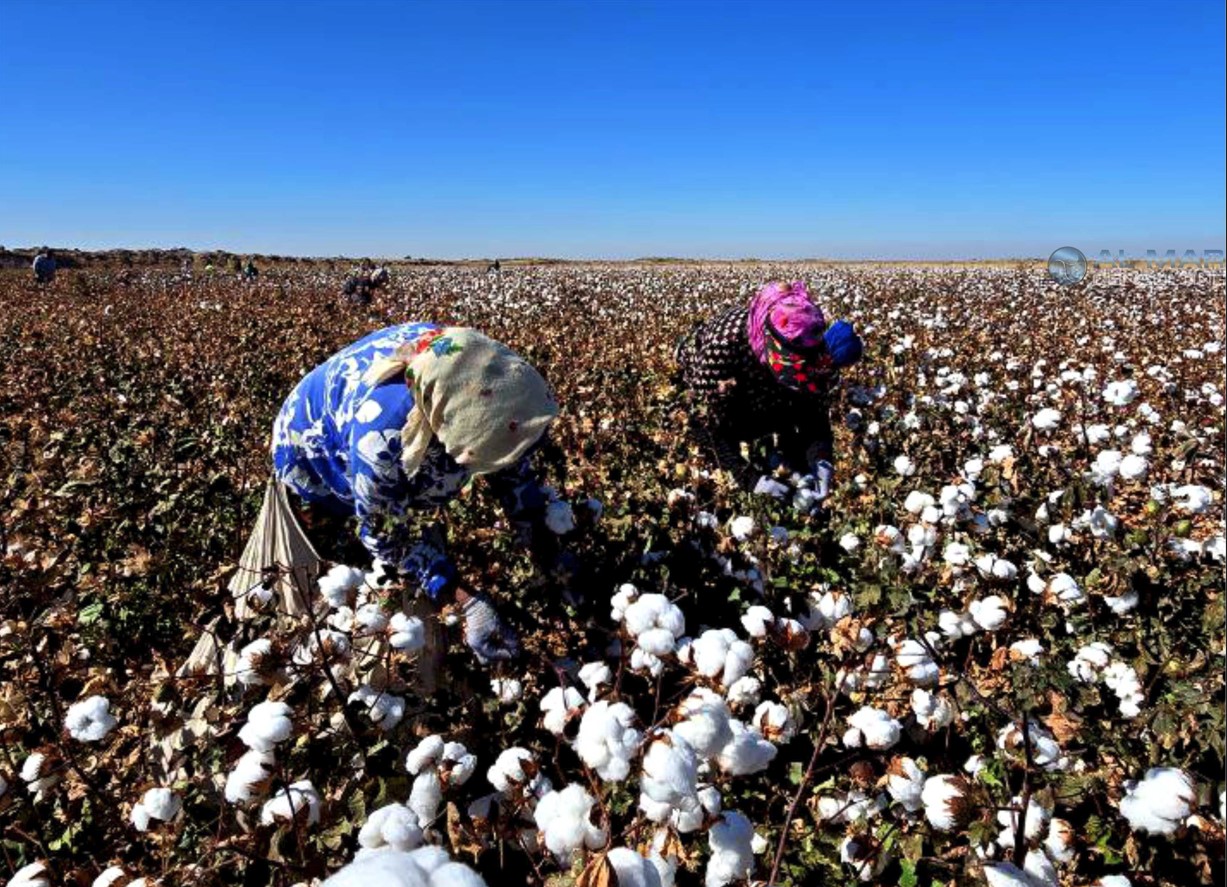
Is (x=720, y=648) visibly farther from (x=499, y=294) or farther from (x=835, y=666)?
(x=499, y=294)

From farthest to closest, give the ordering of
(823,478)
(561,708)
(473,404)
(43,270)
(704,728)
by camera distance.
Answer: (43,270) < (823,478) < (473,404) < (561,708) < (704,728)

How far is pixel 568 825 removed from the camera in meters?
1.01

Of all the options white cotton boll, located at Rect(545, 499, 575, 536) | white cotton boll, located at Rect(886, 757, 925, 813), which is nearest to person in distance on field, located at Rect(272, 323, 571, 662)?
white cotton boll, located at Rect(545, 499, 575, 536)

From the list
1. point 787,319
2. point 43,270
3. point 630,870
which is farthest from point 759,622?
point 43,270

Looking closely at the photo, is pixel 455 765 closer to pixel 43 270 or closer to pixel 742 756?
pixel 742 756

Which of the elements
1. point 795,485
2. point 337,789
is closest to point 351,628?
point 337,789

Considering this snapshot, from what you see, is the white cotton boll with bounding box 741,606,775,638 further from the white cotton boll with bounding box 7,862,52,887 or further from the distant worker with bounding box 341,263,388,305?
the distant worker with bounding box 341,263,388,305

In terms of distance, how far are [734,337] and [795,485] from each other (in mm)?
839

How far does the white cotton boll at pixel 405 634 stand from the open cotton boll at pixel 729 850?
0.70 m

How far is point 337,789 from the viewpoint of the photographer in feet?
4.80

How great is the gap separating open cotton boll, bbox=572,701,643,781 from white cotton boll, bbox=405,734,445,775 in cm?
34

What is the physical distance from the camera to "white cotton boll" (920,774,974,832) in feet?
3.98

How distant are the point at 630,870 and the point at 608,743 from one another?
0.23 meters

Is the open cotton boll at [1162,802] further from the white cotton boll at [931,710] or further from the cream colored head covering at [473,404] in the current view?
the cream colored head covering at [473,404]
